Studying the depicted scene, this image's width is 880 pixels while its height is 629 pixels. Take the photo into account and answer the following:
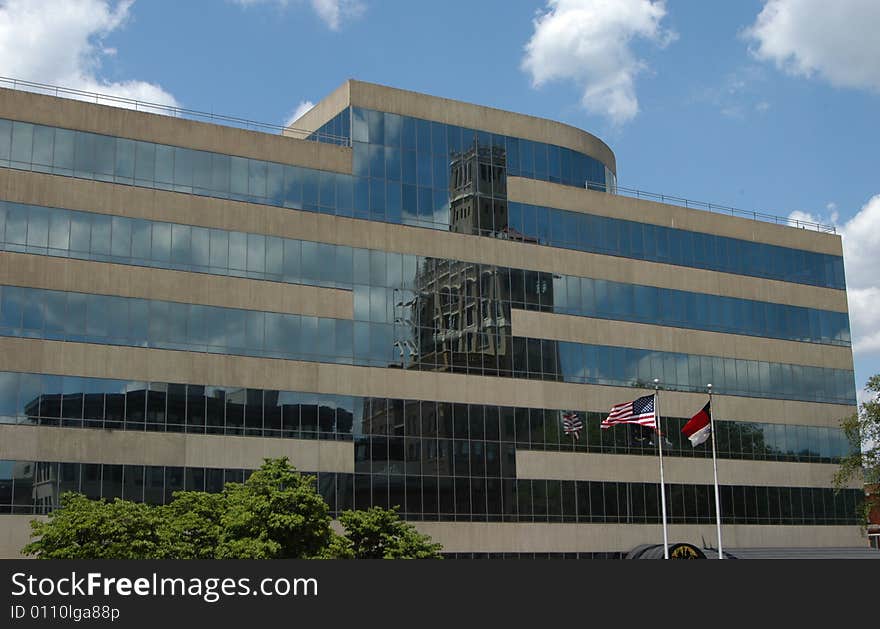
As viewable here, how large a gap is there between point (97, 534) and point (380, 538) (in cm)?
1233

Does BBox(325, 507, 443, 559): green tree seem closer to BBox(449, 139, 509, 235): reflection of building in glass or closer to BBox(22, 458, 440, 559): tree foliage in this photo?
BBox(22, 458, 440, 559): tree foliage

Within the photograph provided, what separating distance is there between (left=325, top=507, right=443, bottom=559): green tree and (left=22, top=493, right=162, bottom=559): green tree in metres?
8.80

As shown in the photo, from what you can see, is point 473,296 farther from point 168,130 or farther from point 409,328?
point 168,130

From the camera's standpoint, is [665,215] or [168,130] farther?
[665,215]

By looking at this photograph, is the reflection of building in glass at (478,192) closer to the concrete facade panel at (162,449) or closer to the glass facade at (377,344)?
the glass facade at (377,344)

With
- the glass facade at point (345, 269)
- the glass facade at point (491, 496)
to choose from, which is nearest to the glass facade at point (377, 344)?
the glass facade at point (345, 269)

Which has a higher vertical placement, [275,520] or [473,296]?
[473,296]

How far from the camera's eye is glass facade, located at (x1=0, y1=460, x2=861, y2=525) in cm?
4981

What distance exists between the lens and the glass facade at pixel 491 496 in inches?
1961

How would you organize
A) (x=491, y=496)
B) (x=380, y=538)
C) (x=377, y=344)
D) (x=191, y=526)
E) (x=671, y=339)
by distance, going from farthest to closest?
(x=671, y=339) → (x=491, y=496) → (x=377, y=344) → (x=380, y=538) → (x=191, y=526)

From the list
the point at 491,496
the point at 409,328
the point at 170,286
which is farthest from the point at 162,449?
the point at 491,496

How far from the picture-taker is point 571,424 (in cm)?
6450

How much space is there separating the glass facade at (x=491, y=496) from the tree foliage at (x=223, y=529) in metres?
2.75

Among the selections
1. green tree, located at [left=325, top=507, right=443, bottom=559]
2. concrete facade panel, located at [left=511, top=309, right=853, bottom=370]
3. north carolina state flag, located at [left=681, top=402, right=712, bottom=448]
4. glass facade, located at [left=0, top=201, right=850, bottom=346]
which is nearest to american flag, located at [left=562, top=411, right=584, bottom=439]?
concrete facade panel, located at [left=511, top=309, right=853, bottom=370]
